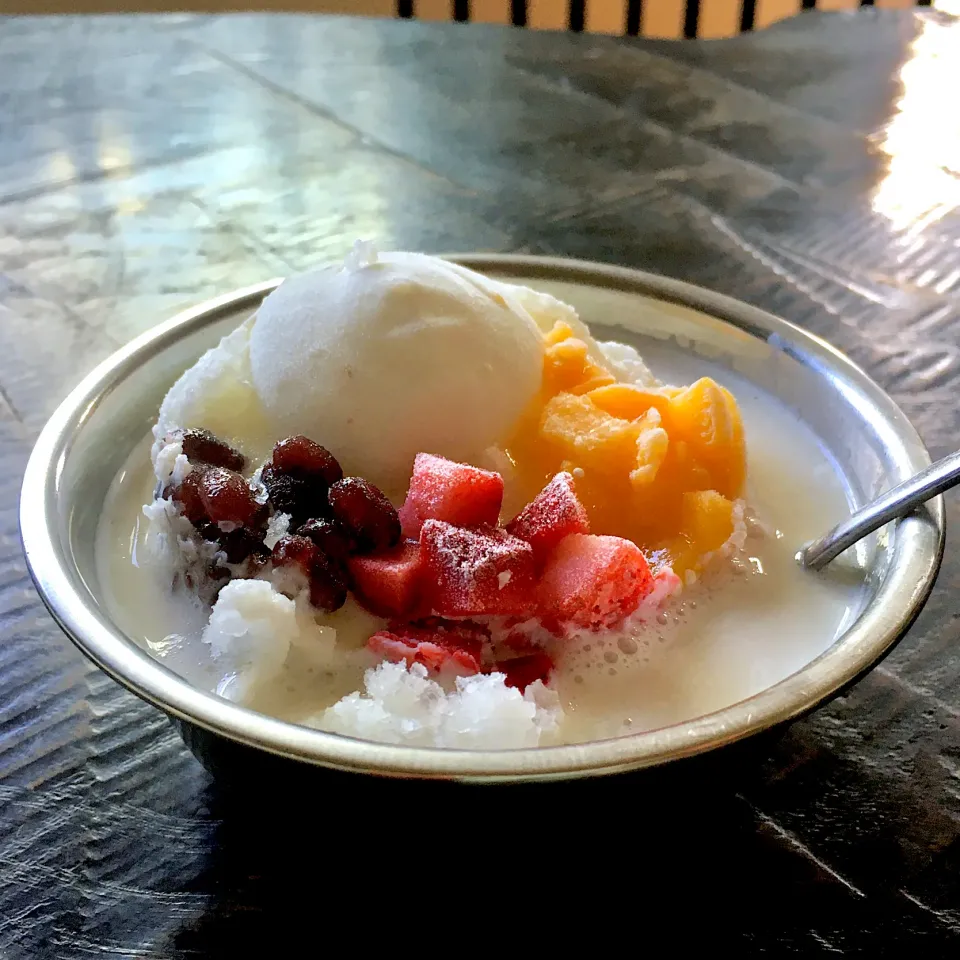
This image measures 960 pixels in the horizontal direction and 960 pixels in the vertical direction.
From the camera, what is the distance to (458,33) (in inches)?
101

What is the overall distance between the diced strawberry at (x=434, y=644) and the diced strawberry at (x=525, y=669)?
2cm

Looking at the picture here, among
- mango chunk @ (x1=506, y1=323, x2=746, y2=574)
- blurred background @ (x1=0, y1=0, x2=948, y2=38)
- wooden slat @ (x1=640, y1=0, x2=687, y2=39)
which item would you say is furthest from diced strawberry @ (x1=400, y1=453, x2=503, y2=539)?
wooden slat @ (x1=640, y1=0, x2=687, y2=39)

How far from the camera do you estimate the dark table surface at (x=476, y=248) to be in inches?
29.5

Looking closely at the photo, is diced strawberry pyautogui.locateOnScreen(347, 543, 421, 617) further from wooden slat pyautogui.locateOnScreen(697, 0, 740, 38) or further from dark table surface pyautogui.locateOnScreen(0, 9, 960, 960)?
wooden slat pyautogui.locateOnScreen(697, 0, 740, 38)

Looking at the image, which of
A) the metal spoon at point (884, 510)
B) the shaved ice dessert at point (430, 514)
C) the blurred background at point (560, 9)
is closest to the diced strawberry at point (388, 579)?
the shaved ice dessert at point (430, 514)

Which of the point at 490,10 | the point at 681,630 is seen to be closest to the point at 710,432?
the point at 681,630

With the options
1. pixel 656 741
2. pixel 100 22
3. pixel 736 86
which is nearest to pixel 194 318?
pixel 656 741

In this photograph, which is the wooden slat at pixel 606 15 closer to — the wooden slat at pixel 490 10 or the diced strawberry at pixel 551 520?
the wooden slat at pixel 490 10

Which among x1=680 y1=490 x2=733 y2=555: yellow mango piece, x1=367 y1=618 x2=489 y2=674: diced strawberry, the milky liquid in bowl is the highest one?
x1=680 y1=490 x2=733 y2=555: yellow mango piece

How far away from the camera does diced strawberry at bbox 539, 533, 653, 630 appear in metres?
0.78

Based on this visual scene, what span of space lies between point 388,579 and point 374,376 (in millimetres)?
241

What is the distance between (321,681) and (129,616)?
0.64 ft

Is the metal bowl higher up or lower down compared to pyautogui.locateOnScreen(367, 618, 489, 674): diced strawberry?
higher up

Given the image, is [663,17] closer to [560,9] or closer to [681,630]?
[560,9]
